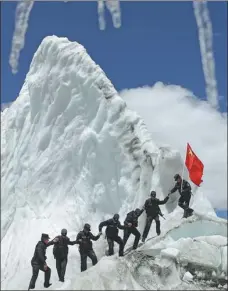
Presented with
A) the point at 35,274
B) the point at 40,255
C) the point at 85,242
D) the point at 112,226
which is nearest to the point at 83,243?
the point at 85,242

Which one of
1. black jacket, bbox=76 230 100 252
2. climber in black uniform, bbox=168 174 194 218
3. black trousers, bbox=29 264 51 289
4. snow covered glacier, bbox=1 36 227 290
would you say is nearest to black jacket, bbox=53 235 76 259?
black jacket, bbox=76 230 100 252

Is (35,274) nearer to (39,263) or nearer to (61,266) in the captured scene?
(39,263)

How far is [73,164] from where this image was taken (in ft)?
82.9

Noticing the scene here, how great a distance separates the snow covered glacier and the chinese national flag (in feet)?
5.02

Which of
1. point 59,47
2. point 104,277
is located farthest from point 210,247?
point 59,47

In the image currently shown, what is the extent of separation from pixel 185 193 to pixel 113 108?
6533mm

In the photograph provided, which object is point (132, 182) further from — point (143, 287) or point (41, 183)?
point (143, 287)

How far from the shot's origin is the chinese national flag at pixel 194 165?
2330 centimetres

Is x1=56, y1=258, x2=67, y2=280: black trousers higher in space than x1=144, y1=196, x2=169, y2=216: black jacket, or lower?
lower

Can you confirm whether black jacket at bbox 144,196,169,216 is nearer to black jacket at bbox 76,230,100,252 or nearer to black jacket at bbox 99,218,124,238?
black jacket at bbox 99,218,124,238

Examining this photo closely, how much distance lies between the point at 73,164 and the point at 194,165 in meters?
5.65

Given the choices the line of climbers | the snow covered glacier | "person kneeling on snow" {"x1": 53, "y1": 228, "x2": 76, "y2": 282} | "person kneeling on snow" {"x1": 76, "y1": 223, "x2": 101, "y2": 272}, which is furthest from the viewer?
the snow covered glacier

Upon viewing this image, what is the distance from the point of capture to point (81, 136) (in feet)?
83.9

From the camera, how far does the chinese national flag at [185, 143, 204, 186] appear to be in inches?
917
